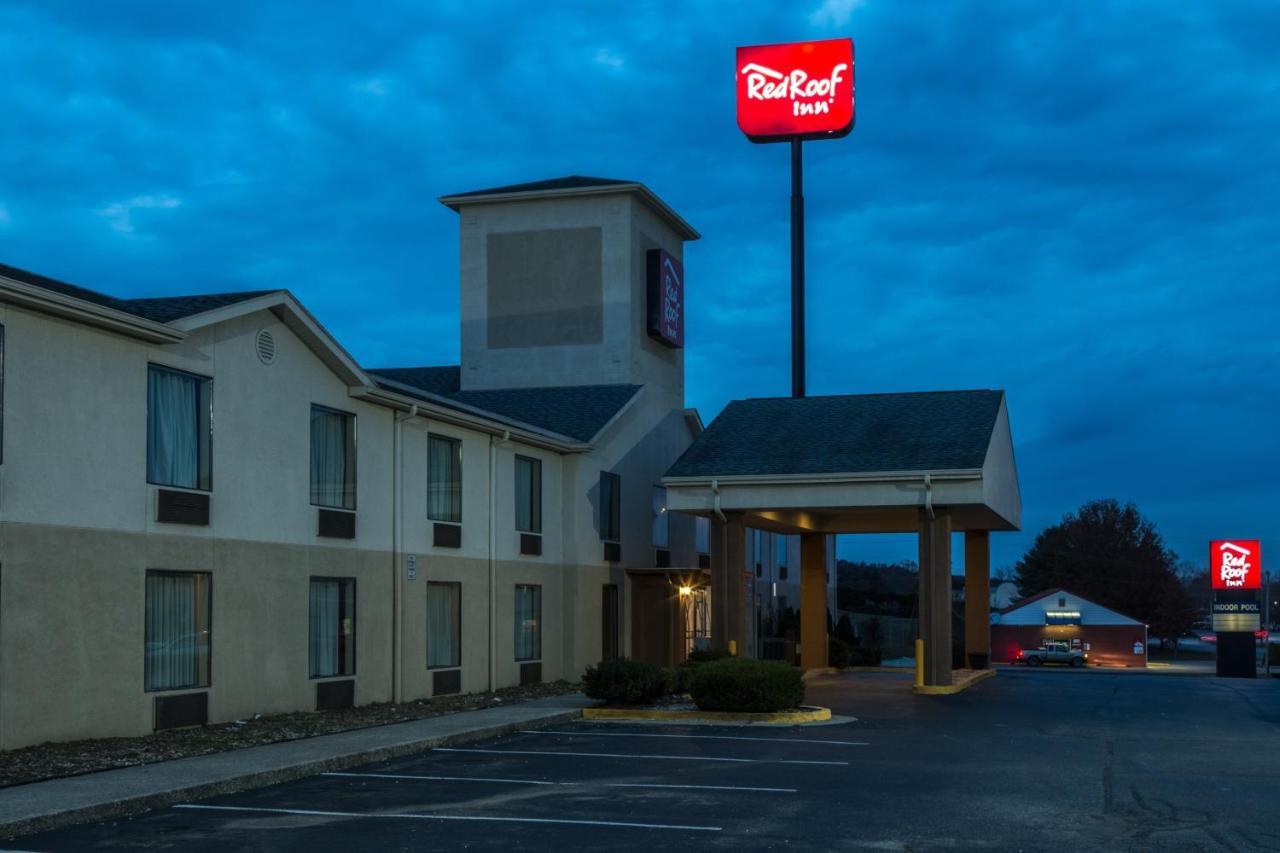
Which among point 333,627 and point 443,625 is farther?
point 443,625

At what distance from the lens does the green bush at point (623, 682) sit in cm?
2422

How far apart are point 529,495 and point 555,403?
5396 mm

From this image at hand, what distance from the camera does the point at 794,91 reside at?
45.8m

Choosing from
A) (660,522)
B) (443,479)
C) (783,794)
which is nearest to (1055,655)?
(660,522)

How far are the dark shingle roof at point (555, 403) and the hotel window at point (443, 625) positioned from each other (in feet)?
20.5

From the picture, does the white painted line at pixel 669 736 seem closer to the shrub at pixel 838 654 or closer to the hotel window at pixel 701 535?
the shrub at pixel 838 654

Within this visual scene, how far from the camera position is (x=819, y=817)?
1278 centimetres

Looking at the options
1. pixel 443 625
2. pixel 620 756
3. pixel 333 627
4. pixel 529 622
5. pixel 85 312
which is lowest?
pixel 620 756

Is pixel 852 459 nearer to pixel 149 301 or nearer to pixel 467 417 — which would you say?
pixel 467 417

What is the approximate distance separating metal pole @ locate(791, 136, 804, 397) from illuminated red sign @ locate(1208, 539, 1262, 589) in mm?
14845

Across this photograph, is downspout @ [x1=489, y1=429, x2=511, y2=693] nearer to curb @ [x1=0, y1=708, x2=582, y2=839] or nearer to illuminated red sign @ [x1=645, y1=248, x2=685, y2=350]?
curb @ [x1=0, y1=708, x2=582, y2=839]

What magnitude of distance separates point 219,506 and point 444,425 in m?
7.18

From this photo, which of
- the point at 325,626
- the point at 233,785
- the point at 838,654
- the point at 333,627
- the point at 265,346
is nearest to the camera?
the point at 233,785

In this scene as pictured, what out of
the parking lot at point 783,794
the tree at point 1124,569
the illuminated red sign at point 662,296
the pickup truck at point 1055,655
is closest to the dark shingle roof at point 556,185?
the illuminated red sign at point 662,296
